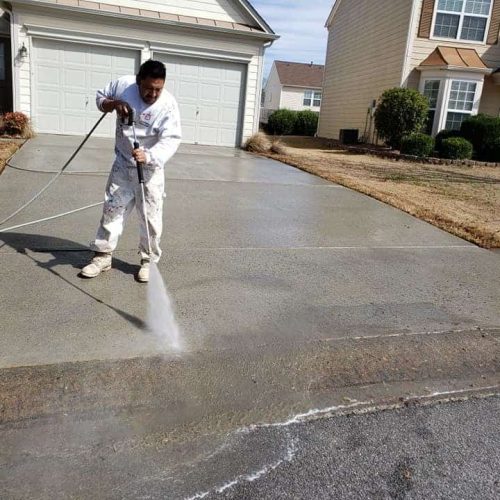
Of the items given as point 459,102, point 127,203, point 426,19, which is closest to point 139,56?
point 426,19

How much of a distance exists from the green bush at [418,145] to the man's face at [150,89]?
43.2ft

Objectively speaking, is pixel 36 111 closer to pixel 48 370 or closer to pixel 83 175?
pixel 83 175

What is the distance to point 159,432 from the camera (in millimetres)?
2520

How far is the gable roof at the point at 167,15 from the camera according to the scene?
13664 mm

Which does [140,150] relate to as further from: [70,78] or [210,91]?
[210,91]

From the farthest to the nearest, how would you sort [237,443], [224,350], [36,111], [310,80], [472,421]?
[310,80], [36,111], [224,350], [472,421], [237,443]

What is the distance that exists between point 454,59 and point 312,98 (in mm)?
27966

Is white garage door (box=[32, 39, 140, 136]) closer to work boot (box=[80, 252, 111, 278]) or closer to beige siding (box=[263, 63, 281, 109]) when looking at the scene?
work boot (box=[80, 252, 111, 278])

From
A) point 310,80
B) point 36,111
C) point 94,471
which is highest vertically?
point 310,80

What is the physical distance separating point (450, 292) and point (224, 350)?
2288mm

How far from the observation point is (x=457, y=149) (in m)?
15.4

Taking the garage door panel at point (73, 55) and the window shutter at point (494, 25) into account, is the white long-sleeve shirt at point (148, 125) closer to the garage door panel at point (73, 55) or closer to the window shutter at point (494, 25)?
the garage door panel at point (73, 55)

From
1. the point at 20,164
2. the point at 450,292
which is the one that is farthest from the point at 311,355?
the point at 20,164

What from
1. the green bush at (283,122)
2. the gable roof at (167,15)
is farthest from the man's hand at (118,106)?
the green bush at (283,122)
